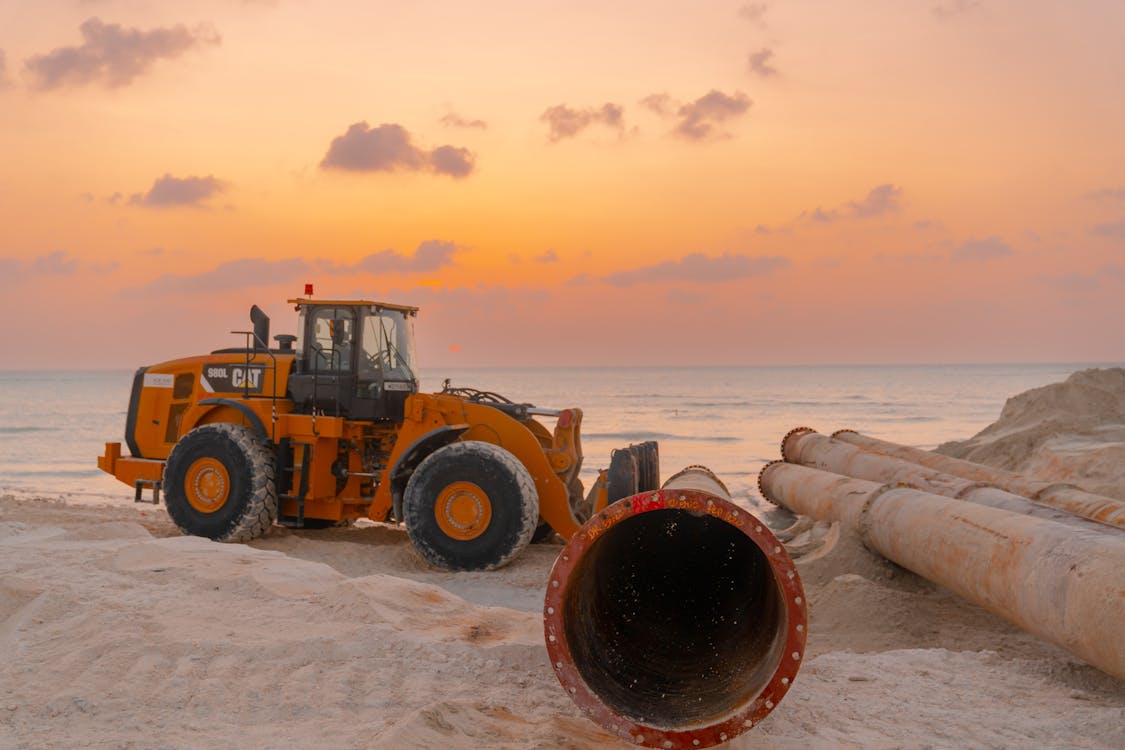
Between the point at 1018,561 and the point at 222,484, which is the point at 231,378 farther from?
the point at 1018,561

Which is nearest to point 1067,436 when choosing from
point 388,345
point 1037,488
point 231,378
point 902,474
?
point 902,474

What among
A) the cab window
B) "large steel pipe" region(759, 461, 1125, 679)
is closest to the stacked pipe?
"large steel pipe" region(759, 461, 1125, 679)

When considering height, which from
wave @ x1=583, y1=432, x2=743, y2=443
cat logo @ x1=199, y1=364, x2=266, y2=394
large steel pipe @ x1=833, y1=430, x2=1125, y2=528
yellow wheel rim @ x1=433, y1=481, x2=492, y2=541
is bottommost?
wave @ x1=583, y1=432, x2=743, y2=443

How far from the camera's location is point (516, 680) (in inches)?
208

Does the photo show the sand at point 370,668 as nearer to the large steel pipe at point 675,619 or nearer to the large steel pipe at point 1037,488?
the large steel pipe at point 675,619

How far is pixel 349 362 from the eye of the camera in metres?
10.9

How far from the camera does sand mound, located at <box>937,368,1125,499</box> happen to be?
532 inches

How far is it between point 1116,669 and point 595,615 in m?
2.60

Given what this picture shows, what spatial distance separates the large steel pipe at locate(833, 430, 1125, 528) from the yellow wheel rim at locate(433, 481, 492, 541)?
4972mm

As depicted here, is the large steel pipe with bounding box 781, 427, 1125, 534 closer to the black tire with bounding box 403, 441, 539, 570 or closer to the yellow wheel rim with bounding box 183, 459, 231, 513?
the black tire with bounding box 403, 441, 539, 570

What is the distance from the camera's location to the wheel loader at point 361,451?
32.4ft

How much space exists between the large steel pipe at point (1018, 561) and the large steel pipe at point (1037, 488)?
3.59ft

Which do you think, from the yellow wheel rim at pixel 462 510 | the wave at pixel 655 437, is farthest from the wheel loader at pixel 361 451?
the wave at pixel 655 437

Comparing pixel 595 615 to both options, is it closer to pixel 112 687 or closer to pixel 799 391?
pixel 112 687
